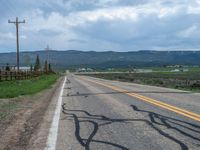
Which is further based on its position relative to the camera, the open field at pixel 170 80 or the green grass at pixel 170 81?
the open field at pixel 170 80

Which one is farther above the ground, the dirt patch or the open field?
the dirt patch

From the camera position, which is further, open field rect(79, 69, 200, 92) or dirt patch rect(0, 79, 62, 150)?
open field rect(79, 69, 200, 92)

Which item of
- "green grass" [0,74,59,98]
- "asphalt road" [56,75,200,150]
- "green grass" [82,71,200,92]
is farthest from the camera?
"green grass" [82,71,200,92]

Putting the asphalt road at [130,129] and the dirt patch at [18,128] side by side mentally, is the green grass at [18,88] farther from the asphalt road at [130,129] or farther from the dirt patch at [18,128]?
the asphalt road at [130,129]

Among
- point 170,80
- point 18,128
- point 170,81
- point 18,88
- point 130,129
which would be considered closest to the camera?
point 130,129

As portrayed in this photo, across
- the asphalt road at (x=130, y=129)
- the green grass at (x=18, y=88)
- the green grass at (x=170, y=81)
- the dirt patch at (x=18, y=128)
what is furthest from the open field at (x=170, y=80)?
the dirt patch at (x=18, y=128)

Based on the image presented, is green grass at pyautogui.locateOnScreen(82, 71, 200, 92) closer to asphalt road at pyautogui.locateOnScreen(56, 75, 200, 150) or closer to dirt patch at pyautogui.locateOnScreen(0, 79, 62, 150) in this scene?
asphalt road at pyautogui.locateOnScreen(56, 75, 200, 150)

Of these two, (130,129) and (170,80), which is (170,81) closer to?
(170,80)

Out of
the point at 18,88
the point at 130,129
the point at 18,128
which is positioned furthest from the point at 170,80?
the point at 130,129

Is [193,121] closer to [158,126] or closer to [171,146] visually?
[158,126]

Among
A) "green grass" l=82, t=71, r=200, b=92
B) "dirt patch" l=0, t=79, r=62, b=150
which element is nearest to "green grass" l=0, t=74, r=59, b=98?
"dirt patch" l=0, t=79, r=62, b=150

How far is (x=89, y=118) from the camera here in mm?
12148

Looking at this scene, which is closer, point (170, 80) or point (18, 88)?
point (18, 88)

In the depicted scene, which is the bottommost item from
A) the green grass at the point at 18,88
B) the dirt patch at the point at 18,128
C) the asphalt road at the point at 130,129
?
the green grass at the point at 18,88
